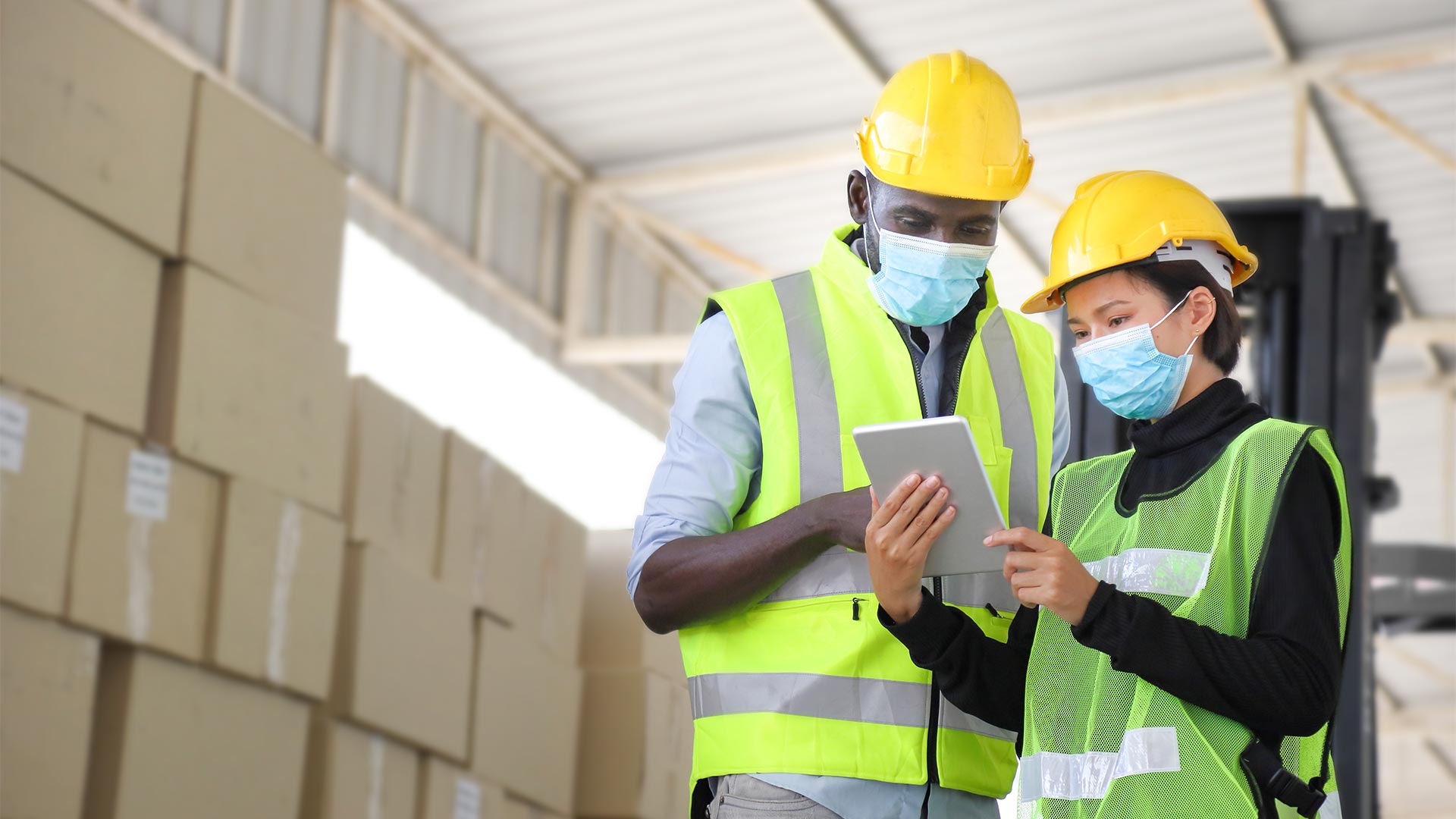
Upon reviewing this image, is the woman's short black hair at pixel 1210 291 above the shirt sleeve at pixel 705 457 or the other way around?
above

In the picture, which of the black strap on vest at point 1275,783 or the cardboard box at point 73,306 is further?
the cardboard box at point 73,306

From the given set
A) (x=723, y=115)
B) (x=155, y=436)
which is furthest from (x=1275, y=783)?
(x=723, y=115)

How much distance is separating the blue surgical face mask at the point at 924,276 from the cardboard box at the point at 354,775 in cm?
306

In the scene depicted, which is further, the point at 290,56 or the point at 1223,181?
the point at 1223,181

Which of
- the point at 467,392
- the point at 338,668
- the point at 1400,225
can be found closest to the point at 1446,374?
the point at 1400,225

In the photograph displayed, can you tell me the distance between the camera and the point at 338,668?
5.23 m

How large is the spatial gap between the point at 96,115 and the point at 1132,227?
2.59m

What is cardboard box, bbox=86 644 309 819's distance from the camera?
4074mm

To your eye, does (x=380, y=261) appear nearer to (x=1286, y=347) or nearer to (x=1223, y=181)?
(x=1223, y=181)

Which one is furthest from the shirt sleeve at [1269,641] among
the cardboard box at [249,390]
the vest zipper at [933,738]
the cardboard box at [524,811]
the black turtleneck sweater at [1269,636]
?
the cardboard box at [524,811]

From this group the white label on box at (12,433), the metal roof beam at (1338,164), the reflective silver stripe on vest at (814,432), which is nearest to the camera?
the reflective silver stripe on vest at (814,432)

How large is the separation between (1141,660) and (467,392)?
9130 mm

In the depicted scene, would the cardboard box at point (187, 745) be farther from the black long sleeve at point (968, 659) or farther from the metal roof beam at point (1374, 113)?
the metal roof beam at point (1374, 113)

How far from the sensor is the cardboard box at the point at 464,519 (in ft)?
19.5
